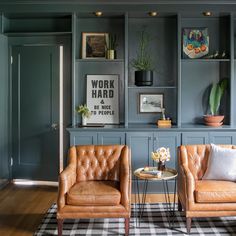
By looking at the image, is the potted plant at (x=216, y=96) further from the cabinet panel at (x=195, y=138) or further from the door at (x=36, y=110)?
the door at (x=36, y=110)

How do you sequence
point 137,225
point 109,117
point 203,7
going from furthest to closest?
point 109,117 → point 203,7 → point 137,225

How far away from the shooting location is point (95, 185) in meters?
3.81

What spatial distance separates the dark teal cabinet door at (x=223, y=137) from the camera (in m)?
5.00

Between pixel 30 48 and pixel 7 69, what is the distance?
490 mm

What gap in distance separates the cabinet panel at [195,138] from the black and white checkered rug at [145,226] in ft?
3.94

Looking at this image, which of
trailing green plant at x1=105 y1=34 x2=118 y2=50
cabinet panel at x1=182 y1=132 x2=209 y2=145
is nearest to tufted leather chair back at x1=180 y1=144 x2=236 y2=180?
cabinet panel at x1=182 y1=132 x2=209 y2=145

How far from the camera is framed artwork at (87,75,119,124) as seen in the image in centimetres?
545

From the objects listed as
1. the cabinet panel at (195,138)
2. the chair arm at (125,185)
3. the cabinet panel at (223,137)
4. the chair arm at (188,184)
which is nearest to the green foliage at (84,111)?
the cabinet panel at (195,138)

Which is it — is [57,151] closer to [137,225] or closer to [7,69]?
[7,69]

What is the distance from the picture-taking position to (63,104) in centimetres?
549

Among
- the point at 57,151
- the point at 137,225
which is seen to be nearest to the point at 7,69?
the point at 57,151

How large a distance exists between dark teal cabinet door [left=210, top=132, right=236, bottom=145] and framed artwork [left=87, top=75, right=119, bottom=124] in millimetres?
1483

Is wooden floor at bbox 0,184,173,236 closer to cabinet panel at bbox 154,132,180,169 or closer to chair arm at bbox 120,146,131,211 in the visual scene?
cabinet panel at bbox 154,132,180,169

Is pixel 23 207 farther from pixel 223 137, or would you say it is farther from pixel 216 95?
pixel 216 95
